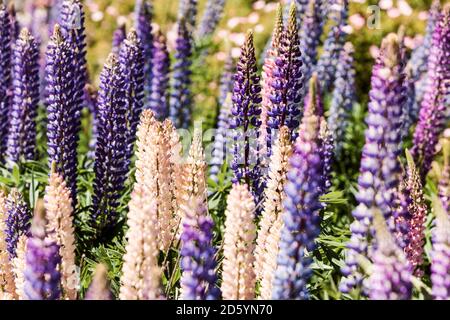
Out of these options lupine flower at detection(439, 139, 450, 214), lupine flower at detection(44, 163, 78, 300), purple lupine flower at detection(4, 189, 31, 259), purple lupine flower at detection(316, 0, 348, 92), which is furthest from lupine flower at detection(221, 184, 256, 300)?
purple lupine flower at detection(316, 0, 348, 92)

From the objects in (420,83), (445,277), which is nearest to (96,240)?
(445,277)

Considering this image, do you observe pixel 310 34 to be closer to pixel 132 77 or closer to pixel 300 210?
pixel 132 77

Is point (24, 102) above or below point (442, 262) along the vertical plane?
above

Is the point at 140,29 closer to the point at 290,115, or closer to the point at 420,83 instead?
the point at 420,83

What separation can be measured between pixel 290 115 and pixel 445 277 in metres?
1.59

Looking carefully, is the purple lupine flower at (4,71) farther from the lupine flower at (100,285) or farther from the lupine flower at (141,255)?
the lupine flower at (100,285)

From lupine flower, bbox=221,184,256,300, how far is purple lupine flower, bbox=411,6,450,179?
2983 mm

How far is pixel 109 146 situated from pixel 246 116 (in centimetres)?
82

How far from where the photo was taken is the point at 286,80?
401 centimetres

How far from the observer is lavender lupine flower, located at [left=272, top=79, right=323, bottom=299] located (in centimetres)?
278

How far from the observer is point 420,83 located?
7.03 meters

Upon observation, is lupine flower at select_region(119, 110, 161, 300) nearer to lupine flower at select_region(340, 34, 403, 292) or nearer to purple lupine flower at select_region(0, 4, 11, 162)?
lupine flower at select_region(340, 34, 403, 292)

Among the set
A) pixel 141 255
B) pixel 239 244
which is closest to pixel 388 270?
pixel 239 244

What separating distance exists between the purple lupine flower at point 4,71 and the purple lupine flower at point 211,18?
2886 millimetres
